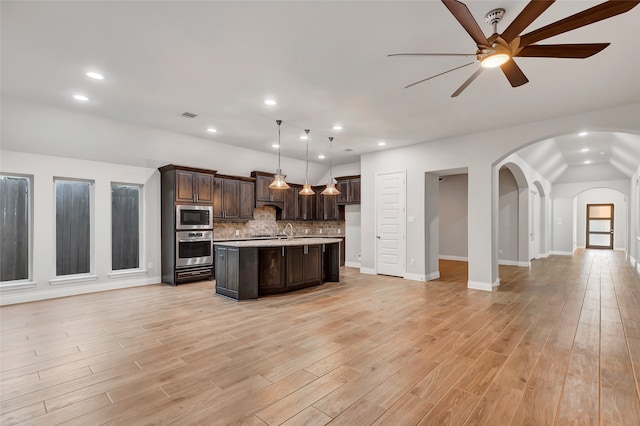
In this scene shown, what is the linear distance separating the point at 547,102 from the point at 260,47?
412 centimetres

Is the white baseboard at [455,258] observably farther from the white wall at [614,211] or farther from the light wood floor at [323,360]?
the white wall at [614,211]

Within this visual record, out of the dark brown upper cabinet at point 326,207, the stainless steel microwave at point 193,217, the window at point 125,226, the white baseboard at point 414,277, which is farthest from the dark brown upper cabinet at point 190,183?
the white baseboard at point 414,277

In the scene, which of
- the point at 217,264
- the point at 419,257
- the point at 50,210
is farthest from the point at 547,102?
the point at 50,210

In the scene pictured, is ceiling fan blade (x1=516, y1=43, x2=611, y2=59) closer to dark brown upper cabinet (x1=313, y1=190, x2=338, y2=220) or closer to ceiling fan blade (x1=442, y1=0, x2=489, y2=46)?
ceiling fan blade (x1=442, y1=0, x2=489, y2=46)

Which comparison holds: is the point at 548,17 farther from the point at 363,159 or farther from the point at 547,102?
the point at 363,159

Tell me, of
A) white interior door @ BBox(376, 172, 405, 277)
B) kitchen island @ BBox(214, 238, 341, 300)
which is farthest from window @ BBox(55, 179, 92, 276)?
white interior door @ BBox(376, 172, 405, 277)

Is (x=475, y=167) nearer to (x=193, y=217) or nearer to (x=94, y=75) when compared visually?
(x=193, y=217)

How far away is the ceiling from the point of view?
8.50 ft

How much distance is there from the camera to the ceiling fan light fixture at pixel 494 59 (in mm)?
2354

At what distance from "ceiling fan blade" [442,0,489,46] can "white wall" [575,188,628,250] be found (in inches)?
607

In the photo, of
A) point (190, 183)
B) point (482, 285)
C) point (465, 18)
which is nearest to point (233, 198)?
point (190, 183)

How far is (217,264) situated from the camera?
5570mm

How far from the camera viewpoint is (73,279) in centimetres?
552

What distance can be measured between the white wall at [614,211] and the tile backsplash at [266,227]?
12.2 meters
